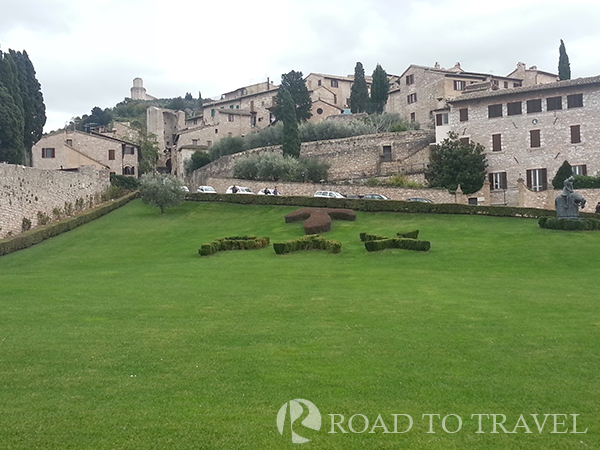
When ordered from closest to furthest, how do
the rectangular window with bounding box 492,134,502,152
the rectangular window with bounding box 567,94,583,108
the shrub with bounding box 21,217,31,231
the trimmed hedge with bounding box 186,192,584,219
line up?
the trimmed hedge with bounding box 186,192,584,219
the shrub with bounding box 21,217,31,231
the rectangular window with bounding box 567,94,583,108
the rectangular window with bounding box 492,134,502,152

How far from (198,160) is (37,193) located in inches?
1511

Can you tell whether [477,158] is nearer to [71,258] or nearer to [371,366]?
[71,258]

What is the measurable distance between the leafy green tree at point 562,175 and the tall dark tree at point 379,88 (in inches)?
1388

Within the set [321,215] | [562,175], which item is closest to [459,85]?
[562,175]

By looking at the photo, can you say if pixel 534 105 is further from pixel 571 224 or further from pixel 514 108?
pixel 571 224

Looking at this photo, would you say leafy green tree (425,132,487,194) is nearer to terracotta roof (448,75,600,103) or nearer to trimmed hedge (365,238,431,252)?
terracotta roof (448,75,600,103)

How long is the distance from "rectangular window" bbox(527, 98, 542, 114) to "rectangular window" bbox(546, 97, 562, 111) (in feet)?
2.08

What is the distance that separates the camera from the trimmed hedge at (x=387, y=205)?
36.3 metres

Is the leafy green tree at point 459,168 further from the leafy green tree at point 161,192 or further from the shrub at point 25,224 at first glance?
the shrub at point 25,224

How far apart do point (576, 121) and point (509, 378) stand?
151 ft

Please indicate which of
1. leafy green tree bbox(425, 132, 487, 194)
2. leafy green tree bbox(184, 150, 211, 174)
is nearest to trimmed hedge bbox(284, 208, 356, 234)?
leafy green tree bbox(425, 132, 487, 194)

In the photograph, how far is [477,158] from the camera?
50531mm

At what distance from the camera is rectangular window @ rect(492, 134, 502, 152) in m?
52.2

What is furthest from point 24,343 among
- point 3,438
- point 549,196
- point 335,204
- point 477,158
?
point 477,158
